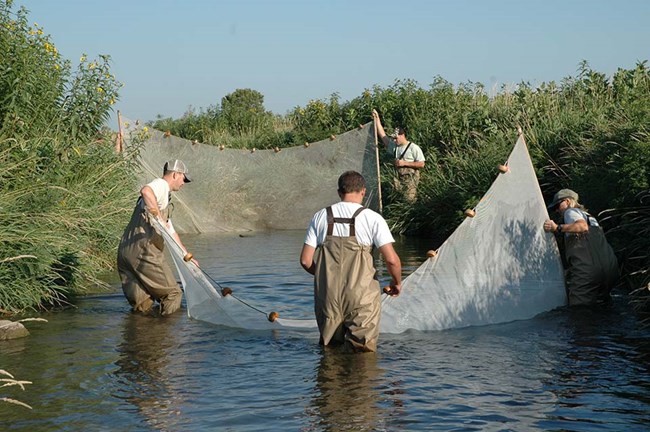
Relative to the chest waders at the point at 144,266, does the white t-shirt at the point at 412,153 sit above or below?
above

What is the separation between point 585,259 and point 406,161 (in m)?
8.28

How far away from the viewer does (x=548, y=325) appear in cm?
948

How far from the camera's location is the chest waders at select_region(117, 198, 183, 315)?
10180 mm

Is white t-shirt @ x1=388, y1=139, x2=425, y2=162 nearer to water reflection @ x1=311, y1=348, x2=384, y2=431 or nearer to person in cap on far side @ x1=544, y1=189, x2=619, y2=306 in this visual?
person in cap on far side @ x1=544, y1=189, x2=619, y2=306

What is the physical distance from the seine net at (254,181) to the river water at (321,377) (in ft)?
29.4

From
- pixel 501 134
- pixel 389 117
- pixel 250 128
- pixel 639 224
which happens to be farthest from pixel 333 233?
pixel 250 128

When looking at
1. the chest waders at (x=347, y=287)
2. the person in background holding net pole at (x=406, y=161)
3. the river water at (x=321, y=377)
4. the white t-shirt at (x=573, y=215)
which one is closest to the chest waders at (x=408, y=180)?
the person in background holding net pole at (x=406, y=161)

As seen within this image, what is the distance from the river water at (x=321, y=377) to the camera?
6406mm

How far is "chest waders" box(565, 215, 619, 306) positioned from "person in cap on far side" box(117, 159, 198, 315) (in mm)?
4499

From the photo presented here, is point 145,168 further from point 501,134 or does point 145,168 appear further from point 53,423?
point 53,423

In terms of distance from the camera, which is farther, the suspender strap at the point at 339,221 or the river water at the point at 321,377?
the suspender strap at the point at 339,221

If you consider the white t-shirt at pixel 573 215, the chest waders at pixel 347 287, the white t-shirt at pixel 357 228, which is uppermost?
the white t-shirt at pixel 573 215

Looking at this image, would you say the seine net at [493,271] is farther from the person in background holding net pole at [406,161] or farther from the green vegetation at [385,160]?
the person in background holding net pole at [406,161]

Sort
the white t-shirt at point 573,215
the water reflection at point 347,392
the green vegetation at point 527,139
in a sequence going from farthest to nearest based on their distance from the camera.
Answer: the green vegetation at point 527,139
the white t-shirt at point 573,215
the water reflection at point 347,392
